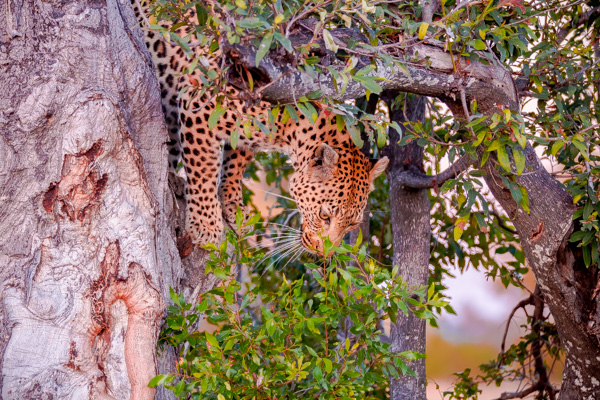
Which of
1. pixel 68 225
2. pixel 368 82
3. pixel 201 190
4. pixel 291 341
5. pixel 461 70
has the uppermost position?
pixel 461 70

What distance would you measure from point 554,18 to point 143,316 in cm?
342

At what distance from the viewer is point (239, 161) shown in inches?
227

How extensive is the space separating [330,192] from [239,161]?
761 mm

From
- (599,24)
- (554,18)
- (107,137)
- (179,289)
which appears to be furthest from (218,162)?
(599,24)

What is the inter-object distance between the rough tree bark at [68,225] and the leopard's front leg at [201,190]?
1.24 metres

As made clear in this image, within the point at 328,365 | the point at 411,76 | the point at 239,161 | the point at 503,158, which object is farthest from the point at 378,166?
the point at 328,365

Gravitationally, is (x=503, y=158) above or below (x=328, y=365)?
above

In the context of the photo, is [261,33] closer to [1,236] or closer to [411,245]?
[1,236]

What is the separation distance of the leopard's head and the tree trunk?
0.32m

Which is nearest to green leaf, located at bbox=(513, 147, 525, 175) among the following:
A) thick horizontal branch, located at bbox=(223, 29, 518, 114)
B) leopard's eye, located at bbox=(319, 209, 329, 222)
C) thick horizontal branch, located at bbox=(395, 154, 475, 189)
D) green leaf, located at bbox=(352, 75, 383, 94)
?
thick horizontal branch, located at bbox=(223, 29, 518, 114)

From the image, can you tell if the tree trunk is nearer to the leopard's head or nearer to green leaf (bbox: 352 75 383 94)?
the leopard's head

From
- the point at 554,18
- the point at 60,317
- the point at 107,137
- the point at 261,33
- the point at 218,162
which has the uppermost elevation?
the point at 554,18

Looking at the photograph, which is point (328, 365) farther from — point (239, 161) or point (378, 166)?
point (239, 161)

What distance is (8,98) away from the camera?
143 inches
